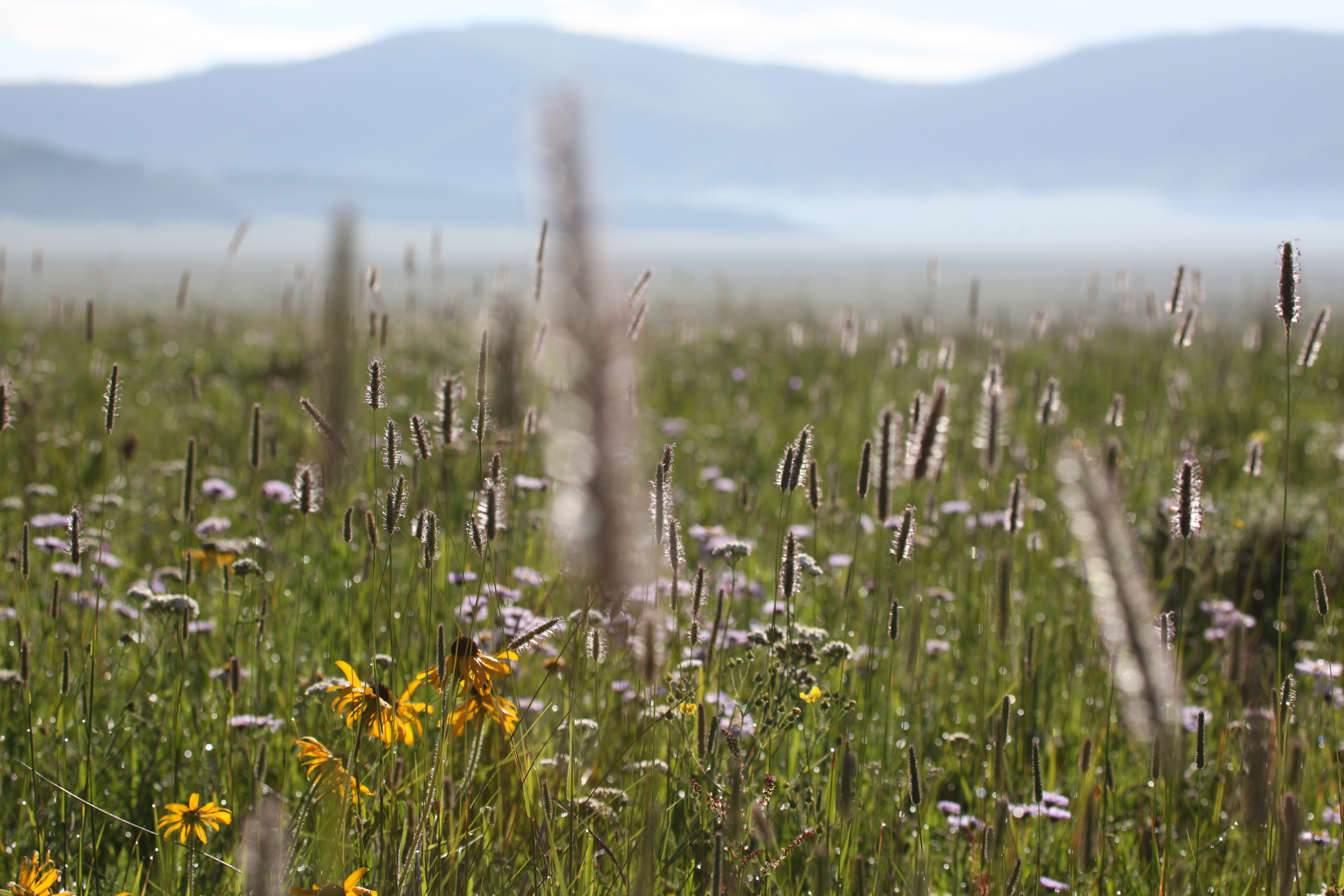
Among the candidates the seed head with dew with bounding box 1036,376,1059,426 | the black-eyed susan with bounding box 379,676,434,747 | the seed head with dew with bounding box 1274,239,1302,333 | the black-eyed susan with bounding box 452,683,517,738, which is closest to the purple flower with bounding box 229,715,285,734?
the black-eyed susan with bounding box 379,676,434,747

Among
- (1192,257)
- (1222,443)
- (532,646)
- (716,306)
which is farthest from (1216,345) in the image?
(1192,257)

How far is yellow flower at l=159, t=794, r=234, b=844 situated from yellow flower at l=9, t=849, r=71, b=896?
189mm

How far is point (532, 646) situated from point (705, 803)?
484mm

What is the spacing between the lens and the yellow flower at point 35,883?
5.29 feet

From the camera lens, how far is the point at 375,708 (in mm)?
1956

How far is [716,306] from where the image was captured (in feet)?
70.8

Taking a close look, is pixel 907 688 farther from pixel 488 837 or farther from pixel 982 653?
pixel 488 837

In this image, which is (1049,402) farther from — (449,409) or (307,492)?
(307,492)

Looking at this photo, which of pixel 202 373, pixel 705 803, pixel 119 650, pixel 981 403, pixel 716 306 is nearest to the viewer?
pixel 705 803

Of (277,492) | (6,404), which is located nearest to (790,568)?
(6,404)

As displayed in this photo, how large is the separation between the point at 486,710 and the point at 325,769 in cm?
33

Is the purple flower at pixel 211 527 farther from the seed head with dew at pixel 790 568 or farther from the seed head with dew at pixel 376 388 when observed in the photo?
the seed head with dew at pixel 790 568

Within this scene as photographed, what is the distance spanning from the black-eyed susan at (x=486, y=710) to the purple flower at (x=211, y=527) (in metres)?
1.61

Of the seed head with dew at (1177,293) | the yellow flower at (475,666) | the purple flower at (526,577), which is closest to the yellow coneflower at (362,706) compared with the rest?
the yellow flower at (475,666)
